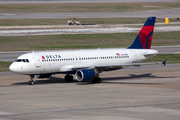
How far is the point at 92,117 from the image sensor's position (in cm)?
2423

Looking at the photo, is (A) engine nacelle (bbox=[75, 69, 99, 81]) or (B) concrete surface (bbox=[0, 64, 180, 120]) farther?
(A) engine nacelle (bbox=[75, 69, 99, 81])

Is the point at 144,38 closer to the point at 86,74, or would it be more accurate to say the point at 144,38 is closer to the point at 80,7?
the point at 86,74

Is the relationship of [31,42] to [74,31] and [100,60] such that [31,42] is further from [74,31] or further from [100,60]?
[100,60]

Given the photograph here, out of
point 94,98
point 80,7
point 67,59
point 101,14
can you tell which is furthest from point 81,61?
point 80,7

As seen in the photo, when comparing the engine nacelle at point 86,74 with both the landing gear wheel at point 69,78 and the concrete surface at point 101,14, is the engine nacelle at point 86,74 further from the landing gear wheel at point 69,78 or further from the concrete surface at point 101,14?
the concrete surface at point 101,14

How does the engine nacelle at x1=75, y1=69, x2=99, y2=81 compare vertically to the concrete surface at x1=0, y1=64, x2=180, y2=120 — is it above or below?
above

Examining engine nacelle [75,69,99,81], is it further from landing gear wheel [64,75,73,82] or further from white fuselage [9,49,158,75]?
landing gear wheel [64,75,73,82]

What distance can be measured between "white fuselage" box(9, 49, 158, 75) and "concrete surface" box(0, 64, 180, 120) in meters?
2.01

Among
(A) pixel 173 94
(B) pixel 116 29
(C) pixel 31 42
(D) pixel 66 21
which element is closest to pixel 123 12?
(D) pixel 66 21

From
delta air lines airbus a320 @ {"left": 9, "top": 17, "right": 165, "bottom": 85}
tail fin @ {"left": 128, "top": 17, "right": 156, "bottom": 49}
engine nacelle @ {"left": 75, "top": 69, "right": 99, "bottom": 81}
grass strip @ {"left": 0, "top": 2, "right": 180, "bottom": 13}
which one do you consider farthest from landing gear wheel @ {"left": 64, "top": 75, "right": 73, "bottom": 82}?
grass strip @ {"left": 0, "top": 2, "right": 180, "bottom": 13}

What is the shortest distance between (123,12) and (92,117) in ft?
445

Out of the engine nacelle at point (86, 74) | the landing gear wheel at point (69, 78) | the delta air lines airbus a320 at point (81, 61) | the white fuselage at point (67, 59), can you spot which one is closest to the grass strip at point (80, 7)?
the delta air lines airbus a320 at point (81, 61)

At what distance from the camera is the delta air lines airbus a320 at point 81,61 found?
1581 inches

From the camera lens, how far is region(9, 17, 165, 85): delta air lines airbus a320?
4016 cm
